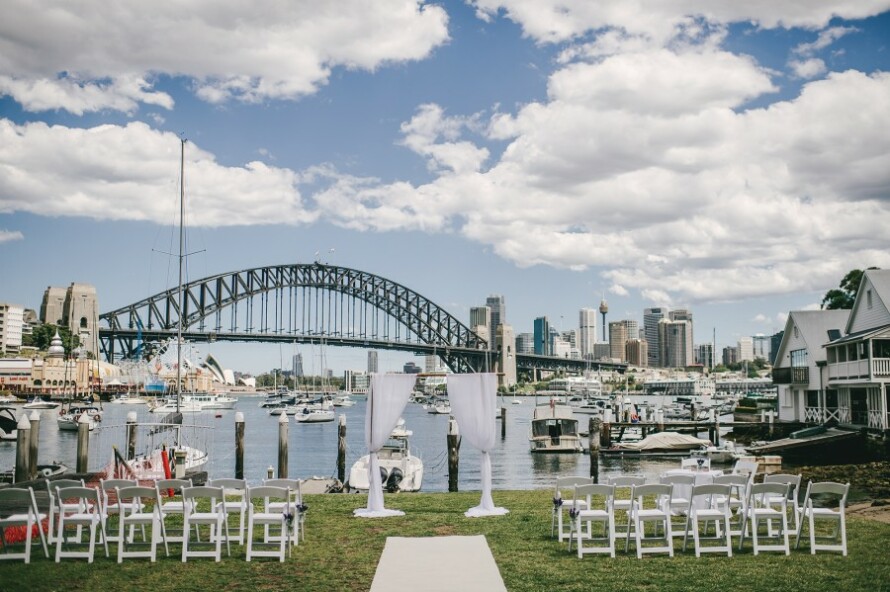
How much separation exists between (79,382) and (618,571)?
134m

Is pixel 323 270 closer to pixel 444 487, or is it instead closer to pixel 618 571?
pixel 444 487

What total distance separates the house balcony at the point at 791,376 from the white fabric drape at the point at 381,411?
1379 inches

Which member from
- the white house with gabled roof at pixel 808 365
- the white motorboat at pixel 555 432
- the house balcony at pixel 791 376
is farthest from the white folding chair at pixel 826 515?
the white motorboat at pixel 555 432

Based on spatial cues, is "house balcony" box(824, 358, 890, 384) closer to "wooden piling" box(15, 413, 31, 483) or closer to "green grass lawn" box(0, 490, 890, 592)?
"green grass lawn" box(0, 490, 890, 592)

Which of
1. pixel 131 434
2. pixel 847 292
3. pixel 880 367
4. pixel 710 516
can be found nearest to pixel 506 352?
pixel 847 292

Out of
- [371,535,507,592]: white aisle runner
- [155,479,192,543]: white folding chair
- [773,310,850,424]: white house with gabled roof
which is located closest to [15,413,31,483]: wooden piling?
[155,479,192,543]: white folding chair

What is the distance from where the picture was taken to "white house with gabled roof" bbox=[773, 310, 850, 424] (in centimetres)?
4116

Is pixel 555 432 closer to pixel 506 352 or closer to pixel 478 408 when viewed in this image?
pixel 478 408

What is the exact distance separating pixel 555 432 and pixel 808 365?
14073 mm

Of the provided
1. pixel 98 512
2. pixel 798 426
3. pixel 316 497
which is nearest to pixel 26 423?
pixel 316 497

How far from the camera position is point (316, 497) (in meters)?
16.5

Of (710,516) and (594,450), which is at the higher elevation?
(710,516)

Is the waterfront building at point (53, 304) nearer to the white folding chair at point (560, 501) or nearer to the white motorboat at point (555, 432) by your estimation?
the white motorboat at point (555, 432)

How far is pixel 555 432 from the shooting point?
4678 centimetres
